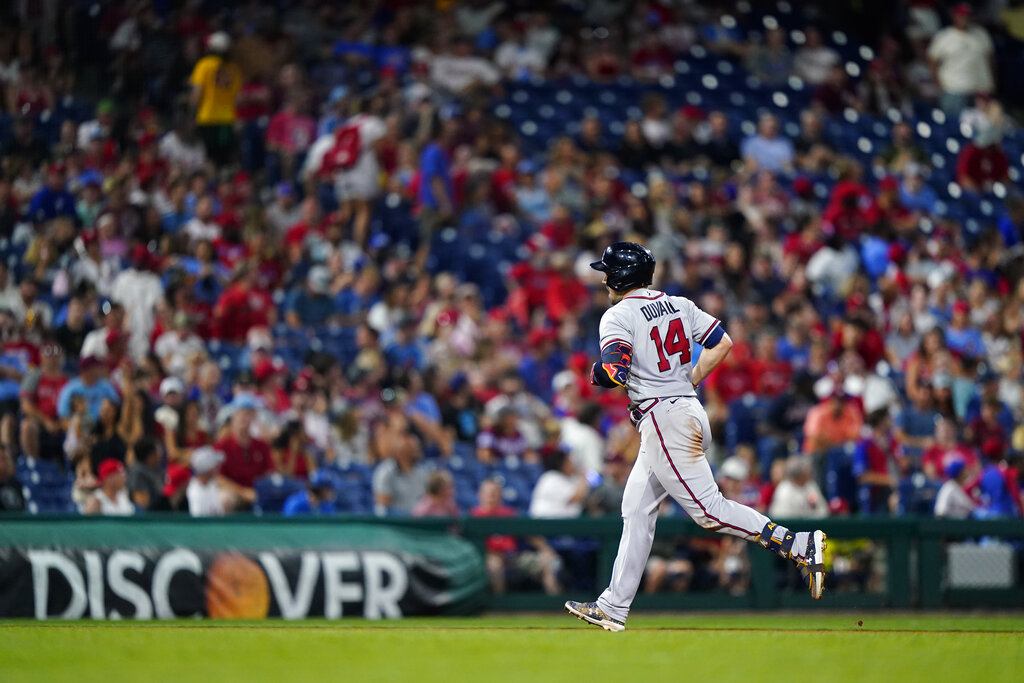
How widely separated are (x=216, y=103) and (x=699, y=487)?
11130 mm

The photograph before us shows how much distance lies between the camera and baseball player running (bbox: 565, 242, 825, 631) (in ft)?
24.4

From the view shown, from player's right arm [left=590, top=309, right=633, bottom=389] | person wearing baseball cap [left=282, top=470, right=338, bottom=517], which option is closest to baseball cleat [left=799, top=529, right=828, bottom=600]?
player's right arm [left=590, top=309, right=633, bottom=389]

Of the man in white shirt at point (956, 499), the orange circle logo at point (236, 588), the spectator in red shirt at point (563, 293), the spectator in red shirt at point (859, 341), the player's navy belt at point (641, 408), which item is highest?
the spectator in red shirt at point (563, 293)

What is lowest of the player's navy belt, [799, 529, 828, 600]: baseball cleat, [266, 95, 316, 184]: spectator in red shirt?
[799, 529, 828, 600]: baseball cleat

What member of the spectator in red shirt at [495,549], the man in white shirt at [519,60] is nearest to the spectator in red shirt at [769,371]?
the spectator in red shirt at [495,549]

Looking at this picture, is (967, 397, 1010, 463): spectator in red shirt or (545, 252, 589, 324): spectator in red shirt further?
(545, 252, 589, 324): spectator in red shirt

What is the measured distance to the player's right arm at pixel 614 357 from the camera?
732cm

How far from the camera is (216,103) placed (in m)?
17.2

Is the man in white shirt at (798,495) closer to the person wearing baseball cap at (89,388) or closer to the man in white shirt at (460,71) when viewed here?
the person wearing baseball cap at (89,388)

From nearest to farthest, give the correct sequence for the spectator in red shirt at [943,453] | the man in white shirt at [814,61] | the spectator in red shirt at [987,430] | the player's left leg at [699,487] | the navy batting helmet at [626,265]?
the player's left leg at [699,487] < the navy batting helmet at [626,265] < the spectator in red shirt at [943,453] < the spectator in red shirt at [987,430] < the man in white shirt at [814,61]

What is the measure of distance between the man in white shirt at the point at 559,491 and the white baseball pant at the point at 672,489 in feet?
14.0

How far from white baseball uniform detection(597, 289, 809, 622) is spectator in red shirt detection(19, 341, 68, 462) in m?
5.63

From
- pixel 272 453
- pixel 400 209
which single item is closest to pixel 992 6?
pixel 400 209

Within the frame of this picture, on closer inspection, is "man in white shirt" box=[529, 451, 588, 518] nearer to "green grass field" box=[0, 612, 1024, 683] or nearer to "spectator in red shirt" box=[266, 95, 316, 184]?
"green grass field" box=[0, 612, 1024, 683]
